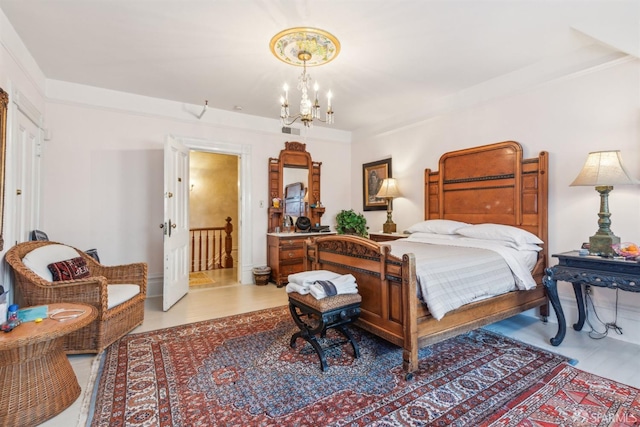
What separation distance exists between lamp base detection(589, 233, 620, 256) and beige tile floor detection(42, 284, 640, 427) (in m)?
0.81

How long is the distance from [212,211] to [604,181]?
21.4 ft

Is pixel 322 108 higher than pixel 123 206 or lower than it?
higher

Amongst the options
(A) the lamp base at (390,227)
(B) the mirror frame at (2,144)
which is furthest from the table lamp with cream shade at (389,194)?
(B) the mirror frame at (2,144)

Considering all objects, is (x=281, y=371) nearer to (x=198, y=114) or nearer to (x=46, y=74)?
(x=198, y=114)

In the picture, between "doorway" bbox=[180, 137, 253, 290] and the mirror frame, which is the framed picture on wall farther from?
the mirror frame

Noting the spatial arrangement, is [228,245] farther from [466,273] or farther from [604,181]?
[604,181]

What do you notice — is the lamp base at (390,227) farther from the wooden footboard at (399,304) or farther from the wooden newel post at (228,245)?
the wooden newel post at (228,245)

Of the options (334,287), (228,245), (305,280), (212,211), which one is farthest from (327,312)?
(212,211)

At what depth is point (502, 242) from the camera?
3121mm

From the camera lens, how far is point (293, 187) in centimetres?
547

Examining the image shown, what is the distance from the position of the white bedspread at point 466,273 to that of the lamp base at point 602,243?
1.65 feet

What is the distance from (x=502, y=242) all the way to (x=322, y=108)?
3.08m

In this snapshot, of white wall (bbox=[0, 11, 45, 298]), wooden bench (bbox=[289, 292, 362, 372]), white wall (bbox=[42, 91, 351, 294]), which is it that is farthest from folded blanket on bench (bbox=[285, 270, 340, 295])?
white wall (bbox=[42, 91, 351, 294])

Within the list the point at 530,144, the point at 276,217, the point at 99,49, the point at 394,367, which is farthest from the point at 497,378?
the point at 99,49
